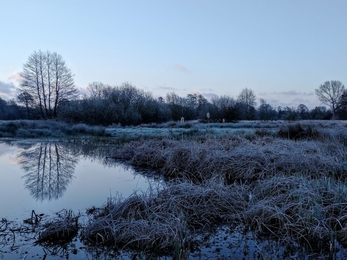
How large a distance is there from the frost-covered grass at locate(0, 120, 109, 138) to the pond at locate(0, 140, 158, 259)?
1119 centimetres

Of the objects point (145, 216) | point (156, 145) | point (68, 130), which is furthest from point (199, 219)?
point (68, 130)

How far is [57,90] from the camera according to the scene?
122 ft

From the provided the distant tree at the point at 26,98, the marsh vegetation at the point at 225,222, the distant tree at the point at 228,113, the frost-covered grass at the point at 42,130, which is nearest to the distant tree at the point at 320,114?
the distant tree at the point at 228,113

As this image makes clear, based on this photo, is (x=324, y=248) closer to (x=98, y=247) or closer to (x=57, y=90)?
(x=98, y=247)

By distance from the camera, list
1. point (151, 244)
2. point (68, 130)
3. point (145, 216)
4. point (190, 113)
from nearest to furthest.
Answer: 1. point (151, 244)
2. point (145, 216)
3. point (68, 130)
4. point (190, 113)

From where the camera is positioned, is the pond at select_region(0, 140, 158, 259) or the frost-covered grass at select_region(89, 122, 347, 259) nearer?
the frost-covered grass at select_region(89, 122, 347, 259)

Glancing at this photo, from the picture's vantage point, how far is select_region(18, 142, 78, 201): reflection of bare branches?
614cm

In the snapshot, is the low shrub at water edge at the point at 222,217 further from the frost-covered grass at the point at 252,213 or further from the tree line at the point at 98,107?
the tree line at the point at 98,107

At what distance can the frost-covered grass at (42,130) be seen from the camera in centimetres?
2178

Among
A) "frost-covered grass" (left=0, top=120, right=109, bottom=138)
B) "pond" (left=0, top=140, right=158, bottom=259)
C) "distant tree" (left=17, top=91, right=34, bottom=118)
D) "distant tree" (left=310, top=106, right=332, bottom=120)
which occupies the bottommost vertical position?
"pond" (left=0, top=140, right=158, bottom=259)

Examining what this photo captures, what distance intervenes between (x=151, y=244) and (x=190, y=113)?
140 ft

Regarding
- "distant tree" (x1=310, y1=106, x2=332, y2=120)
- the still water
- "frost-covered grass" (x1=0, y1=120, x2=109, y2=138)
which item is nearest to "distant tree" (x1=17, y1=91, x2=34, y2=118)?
"frost-covered grass" (x1=0, y1=120, x2=109, y2=138)

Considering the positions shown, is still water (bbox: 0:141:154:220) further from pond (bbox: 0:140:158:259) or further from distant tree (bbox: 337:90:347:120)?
distant tree (bbox: 337:90:347:120)

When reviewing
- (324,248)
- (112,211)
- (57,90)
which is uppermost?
(57,90)
